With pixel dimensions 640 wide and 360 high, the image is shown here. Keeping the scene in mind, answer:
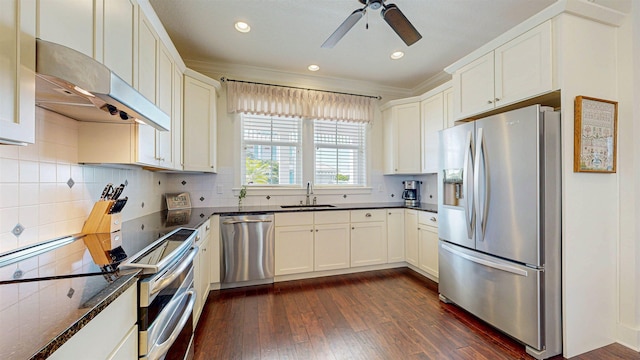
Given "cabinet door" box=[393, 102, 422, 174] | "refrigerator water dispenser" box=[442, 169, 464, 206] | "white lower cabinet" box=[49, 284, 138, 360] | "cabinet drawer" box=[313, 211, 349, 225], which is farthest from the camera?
"cabinet door" box=[393, 102, 422, 174]

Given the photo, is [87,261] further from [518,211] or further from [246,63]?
[246,63]

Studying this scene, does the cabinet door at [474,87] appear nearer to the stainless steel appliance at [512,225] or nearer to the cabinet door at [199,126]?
the stainless steel appliance at [512,225]

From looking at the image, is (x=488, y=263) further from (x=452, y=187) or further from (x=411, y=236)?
(x=411, y=236)

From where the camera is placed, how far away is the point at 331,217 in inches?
128

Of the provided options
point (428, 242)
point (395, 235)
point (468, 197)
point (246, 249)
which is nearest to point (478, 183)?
point (468, 197)

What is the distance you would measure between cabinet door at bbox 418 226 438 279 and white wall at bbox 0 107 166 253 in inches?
129

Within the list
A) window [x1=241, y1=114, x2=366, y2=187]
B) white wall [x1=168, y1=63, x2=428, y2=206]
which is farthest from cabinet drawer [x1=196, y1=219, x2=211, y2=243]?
window [x1=241, y1=114, x2=366, y2=187]

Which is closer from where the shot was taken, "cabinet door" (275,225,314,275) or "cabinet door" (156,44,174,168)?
"cabinet door" (156,44,174,168)

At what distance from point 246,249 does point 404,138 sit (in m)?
2.64

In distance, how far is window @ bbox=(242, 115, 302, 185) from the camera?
3547mm

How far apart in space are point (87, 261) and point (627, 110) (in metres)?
3.55

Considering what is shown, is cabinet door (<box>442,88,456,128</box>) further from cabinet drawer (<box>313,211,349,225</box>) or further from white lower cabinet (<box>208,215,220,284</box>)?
white lower cabinet (<box>208,215,220,284</box>)

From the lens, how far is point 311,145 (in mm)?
3775

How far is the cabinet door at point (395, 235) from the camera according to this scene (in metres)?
3.53
